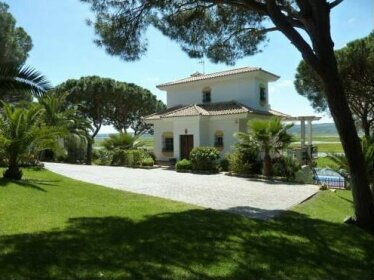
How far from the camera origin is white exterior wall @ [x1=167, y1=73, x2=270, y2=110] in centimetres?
2862

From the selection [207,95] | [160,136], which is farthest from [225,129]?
[160,136]

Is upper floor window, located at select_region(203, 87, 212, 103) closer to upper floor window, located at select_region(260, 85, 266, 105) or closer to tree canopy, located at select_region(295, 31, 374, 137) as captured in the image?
upper floor window, located at select_region(260, 85, 266, 105)

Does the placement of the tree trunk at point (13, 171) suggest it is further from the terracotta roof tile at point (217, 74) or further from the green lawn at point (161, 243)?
the terracotta roof tile at point (217, 74)

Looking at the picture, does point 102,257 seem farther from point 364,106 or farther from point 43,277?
point 364,106

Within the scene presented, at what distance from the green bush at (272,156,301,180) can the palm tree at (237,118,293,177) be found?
1.32ft

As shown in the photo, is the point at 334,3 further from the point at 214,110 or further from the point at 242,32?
the point at 214,110

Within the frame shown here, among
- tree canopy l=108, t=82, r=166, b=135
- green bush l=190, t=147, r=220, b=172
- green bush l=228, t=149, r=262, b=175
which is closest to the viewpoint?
green bush l=228, t=149, r=262, b=175

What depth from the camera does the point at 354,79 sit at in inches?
1088

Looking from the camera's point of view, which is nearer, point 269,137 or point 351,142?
point 351,142

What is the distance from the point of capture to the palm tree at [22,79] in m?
9.57

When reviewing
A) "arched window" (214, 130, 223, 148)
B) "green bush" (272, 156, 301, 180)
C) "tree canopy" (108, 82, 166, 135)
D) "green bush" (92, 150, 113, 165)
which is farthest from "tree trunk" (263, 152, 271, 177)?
"tree canopy" (108, 82, 166, 135)

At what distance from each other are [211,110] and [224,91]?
7.58 ft

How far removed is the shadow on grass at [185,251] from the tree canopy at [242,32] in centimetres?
214

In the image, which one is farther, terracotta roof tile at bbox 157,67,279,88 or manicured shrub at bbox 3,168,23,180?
terracotta roof tile at bbox 157,67,279,88
